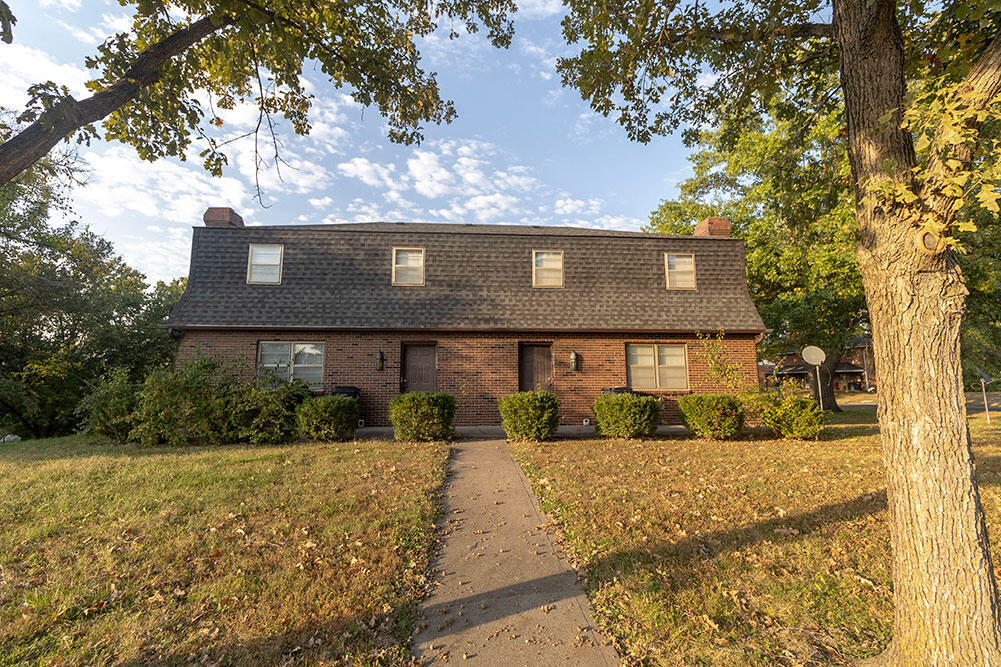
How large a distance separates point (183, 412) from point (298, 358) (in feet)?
10.9

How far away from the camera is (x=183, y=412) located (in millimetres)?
9328

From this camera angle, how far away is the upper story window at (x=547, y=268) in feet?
44.4

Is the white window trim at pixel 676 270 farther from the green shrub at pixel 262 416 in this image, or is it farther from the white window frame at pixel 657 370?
the green shrub at pixel 262 416

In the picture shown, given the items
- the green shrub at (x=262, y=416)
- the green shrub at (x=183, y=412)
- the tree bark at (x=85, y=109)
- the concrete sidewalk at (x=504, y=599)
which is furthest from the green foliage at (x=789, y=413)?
the green shrub at (x=183, y=412)

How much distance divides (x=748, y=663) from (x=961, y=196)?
294cm

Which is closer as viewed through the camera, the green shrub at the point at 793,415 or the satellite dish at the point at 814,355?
the green shrub at the point at 793,415

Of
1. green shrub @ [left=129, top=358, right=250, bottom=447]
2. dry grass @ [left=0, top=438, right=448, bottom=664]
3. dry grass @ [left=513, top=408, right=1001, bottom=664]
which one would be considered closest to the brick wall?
green shrub @ [left=129, top=358, right=250, bottom=447]

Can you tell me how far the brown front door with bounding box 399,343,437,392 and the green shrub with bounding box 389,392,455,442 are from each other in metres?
3.00

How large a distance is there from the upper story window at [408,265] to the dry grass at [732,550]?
7468 mm

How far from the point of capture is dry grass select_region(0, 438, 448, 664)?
2.76 meters

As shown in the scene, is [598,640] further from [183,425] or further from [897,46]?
[183,425]

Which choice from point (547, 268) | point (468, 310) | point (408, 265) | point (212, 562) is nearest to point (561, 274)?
point (547, 268)

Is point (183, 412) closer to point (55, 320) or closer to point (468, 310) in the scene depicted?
point (468, 310)

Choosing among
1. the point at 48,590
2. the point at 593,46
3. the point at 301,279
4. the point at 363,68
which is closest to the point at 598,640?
the point at 48,590
